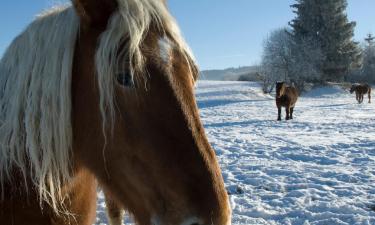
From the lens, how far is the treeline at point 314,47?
35.4 metres

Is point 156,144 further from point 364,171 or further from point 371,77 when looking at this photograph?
point 371,77

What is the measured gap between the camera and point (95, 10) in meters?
1.56

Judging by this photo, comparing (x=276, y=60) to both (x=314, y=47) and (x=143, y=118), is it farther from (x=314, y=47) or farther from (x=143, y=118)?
(x=143, y=118)

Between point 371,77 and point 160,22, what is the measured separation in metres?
47.7

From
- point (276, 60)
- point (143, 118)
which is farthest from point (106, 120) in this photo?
point (276, 60)

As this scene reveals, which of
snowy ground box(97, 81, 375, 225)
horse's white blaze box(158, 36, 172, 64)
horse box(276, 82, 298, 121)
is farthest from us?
horse box(276, 82, 298, 121)

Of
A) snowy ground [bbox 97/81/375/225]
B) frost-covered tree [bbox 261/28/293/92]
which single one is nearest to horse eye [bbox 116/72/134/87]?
snowy ground [bbox 97/81/375/225]

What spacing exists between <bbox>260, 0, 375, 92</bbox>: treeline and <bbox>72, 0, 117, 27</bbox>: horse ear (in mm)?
34206

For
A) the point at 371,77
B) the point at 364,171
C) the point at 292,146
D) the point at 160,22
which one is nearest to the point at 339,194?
the point at 364,171

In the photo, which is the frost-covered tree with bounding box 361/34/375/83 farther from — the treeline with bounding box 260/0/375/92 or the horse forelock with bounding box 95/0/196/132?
the horse forelock with bounding box 95/0/196/132

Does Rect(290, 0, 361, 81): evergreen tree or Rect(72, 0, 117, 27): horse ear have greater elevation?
Rect(290, 0, 361, 81): evergreen tree

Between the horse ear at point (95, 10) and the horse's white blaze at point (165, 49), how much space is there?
0.81ft

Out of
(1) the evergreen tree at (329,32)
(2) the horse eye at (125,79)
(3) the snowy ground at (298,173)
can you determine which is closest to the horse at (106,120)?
(2) the horse eye at (125,79)

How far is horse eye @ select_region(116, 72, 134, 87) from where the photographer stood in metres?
1.50
